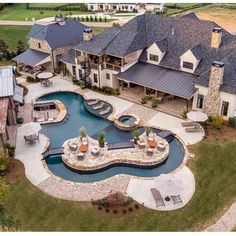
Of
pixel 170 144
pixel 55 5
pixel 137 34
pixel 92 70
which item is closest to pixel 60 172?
pixel 170 144

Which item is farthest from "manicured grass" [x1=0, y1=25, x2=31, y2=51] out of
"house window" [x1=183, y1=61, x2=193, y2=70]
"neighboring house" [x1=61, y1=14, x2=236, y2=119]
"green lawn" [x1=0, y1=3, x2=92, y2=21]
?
"house window" [x1=183, y1=61, x2=193, y2=70]

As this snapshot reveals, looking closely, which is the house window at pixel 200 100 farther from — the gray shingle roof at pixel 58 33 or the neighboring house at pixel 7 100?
the gray shingle roof at pixel 58 33

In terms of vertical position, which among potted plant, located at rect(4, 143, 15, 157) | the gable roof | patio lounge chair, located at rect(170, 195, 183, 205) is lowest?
patio lounge chair, located at rect(170, 195, 183, 205)

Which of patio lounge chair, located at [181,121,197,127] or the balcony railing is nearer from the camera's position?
patio lounge chair, located at [181,121,197,127]

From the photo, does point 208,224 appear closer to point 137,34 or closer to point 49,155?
point 49,155

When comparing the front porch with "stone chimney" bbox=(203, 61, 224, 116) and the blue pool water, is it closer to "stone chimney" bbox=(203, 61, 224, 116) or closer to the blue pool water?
"stone chimney" bbox=(203, 61, 224, 116)

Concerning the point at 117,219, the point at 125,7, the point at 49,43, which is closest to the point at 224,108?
the point at 117,219

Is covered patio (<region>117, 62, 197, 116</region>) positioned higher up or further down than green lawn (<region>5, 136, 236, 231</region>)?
higher up

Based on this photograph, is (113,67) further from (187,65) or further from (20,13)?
(20,13)
